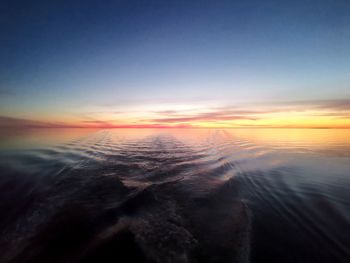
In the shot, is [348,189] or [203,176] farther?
[203,176]

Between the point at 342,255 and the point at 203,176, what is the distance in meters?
6.59

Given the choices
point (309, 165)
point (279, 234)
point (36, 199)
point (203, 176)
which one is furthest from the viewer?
point (309, 165)

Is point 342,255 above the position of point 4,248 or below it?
below

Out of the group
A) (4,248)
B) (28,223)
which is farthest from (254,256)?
(28,223)

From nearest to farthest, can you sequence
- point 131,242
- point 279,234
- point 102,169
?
point 131,242, point 279,234, point 102,169

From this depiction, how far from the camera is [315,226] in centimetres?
522

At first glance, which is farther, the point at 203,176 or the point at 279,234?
the point at 203,176

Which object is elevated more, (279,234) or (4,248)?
(4,248)

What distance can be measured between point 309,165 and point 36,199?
15.7 meters

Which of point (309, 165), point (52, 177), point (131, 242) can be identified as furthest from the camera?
point (309, 165)

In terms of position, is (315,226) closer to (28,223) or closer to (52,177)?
(28,223)

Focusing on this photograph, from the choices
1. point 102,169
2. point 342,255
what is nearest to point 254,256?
point 342,255

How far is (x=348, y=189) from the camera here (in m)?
8.30

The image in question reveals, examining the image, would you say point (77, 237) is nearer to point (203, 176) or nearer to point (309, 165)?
point (203, 176)
